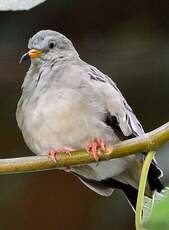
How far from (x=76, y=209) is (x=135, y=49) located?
319mm

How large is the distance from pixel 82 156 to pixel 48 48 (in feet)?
0.73

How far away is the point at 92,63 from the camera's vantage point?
4.12 ft

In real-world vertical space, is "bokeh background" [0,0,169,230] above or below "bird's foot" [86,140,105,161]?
below

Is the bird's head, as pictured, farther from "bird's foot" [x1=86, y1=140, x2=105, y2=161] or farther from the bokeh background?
→ the bokeh background

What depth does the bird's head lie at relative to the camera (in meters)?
0.71

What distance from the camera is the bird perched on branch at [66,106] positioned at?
706 mm

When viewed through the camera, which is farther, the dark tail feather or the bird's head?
the dark tail feather

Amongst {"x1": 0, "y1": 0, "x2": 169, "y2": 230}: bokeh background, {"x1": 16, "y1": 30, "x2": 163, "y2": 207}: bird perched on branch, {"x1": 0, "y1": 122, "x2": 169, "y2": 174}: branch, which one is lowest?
{"x1": 0, "y1": 0, "x2": 169, "y2": 230}: bokeh background

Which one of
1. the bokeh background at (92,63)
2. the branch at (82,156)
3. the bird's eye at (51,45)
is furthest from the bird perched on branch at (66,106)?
the bokeh background at (92,63)

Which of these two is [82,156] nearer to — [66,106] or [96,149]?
[96,149]

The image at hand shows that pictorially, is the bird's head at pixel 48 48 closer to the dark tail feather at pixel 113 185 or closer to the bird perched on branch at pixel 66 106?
the bird perched on branch at pixel 66 106

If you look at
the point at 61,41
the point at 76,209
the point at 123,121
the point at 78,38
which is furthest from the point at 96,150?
the point at 76,209

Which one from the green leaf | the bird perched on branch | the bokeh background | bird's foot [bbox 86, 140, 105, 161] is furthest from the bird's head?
the bokeh background

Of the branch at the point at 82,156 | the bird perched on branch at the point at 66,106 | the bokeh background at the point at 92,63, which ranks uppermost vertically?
the branch at the point at 82,156
